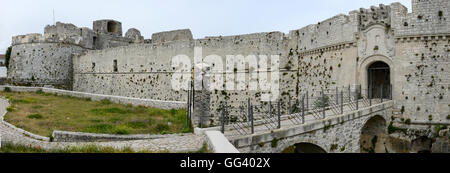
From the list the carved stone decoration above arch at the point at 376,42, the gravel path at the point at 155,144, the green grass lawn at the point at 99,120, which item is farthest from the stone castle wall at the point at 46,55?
the carved stone decoration above arch at the point at 376,42

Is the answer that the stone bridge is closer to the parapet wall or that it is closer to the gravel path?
the gravel path

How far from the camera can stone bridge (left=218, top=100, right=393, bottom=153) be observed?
7202mm

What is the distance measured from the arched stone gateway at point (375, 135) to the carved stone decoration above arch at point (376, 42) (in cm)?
271

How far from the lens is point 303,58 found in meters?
16.1

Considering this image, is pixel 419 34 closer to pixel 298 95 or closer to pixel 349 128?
pixel 349 128

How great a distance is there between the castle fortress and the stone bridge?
1194 mm

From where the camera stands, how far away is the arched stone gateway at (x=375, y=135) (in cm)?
1225

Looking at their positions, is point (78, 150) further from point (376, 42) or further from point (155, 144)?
point (376, 42)

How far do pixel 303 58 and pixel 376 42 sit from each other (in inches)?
160

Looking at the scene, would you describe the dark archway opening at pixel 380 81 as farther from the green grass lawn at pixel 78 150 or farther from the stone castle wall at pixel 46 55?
the stone castle wall at pixel 46 55

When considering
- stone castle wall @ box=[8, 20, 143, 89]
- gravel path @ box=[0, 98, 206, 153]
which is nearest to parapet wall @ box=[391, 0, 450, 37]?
gravel path @ box=[0, 98, 206, 153]

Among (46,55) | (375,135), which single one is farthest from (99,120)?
(46,55)
